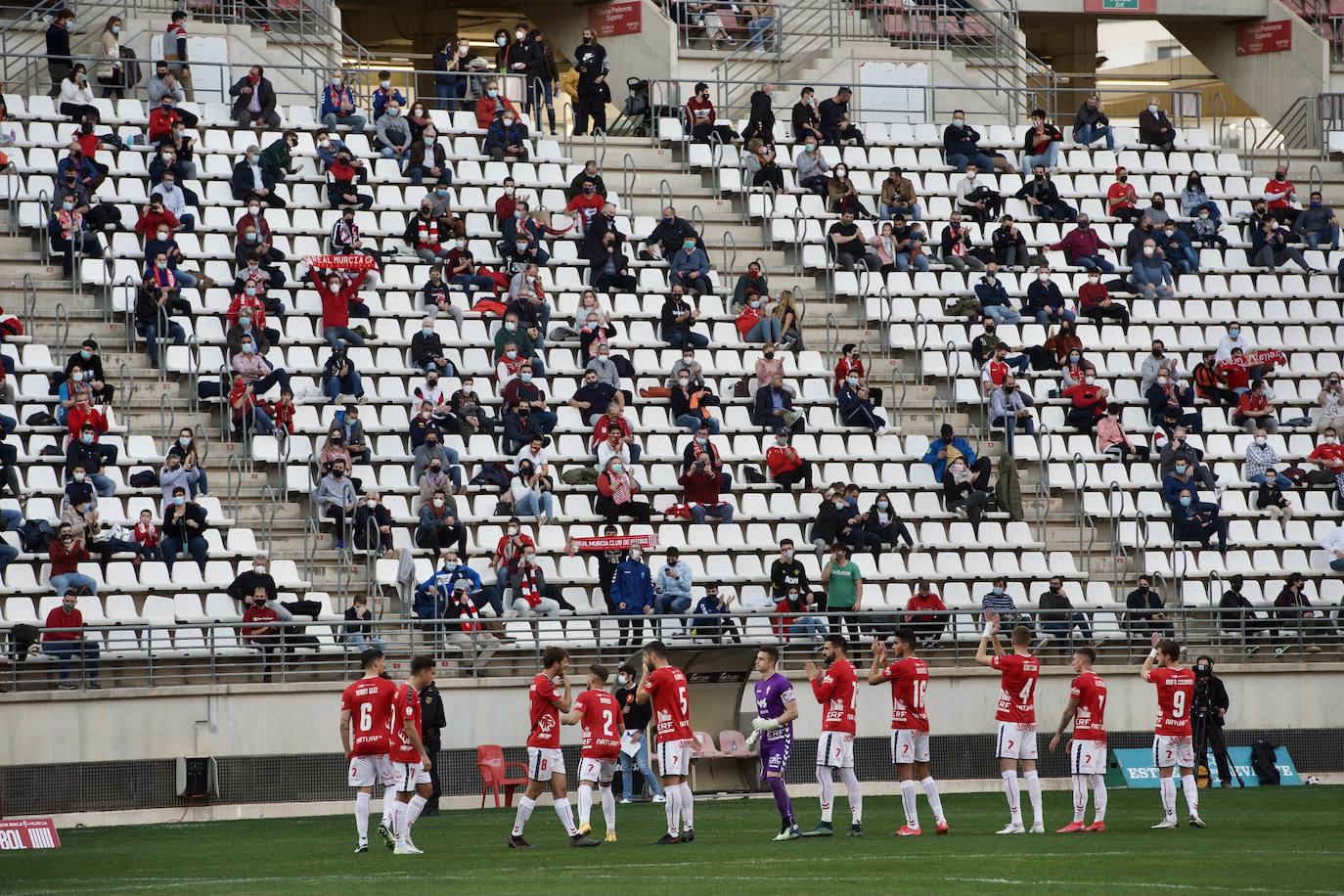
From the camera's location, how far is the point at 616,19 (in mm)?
38281

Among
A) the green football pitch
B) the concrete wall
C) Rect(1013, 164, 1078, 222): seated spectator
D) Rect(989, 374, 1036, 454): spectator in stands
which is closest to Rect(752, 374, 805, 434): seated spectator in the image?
Rect(989, 374, 1036, 454): spectator in stands

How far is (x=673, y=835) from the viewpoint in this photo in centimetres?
1856

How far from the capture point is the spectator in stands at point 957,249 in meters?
33.6

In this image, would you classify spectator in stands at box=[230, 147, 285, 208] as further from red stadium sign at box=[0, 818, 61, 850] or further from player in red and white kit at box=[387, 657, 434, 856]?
player in red and white kit at box=[387, 657, 434, 856]

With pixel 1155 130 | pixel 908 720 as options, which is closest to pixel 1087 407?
pixel 1155 130

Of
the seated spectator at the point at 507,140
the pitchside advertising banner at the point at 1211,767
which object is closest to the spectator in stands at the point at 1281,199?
the pitchside advertising banner at the point at 1211,767

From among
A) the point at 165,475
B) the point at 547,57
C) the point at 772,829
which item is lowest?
the point at 772,829

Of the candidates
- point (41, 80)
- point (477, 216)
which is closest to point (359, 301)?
point (477, 216)

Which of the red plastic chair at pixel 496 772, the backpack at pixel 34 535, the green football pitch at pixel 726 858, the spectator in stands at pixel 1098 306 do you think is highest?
the spectator in stands at pixel 1098 306

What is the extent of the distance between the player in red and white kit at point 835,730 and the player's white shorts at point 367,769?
3735 millimetres

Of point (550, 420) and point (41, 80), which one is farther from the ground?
point (41, 80)

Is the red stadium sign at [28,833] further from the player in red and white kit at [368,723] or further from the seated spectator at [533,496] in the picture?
the seated spectator at [533,496]

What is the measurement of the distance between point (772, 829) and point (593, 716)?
2.78 meters

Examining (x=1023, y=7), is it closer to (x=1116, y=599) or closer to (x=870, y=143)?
(x=870, y=143)
